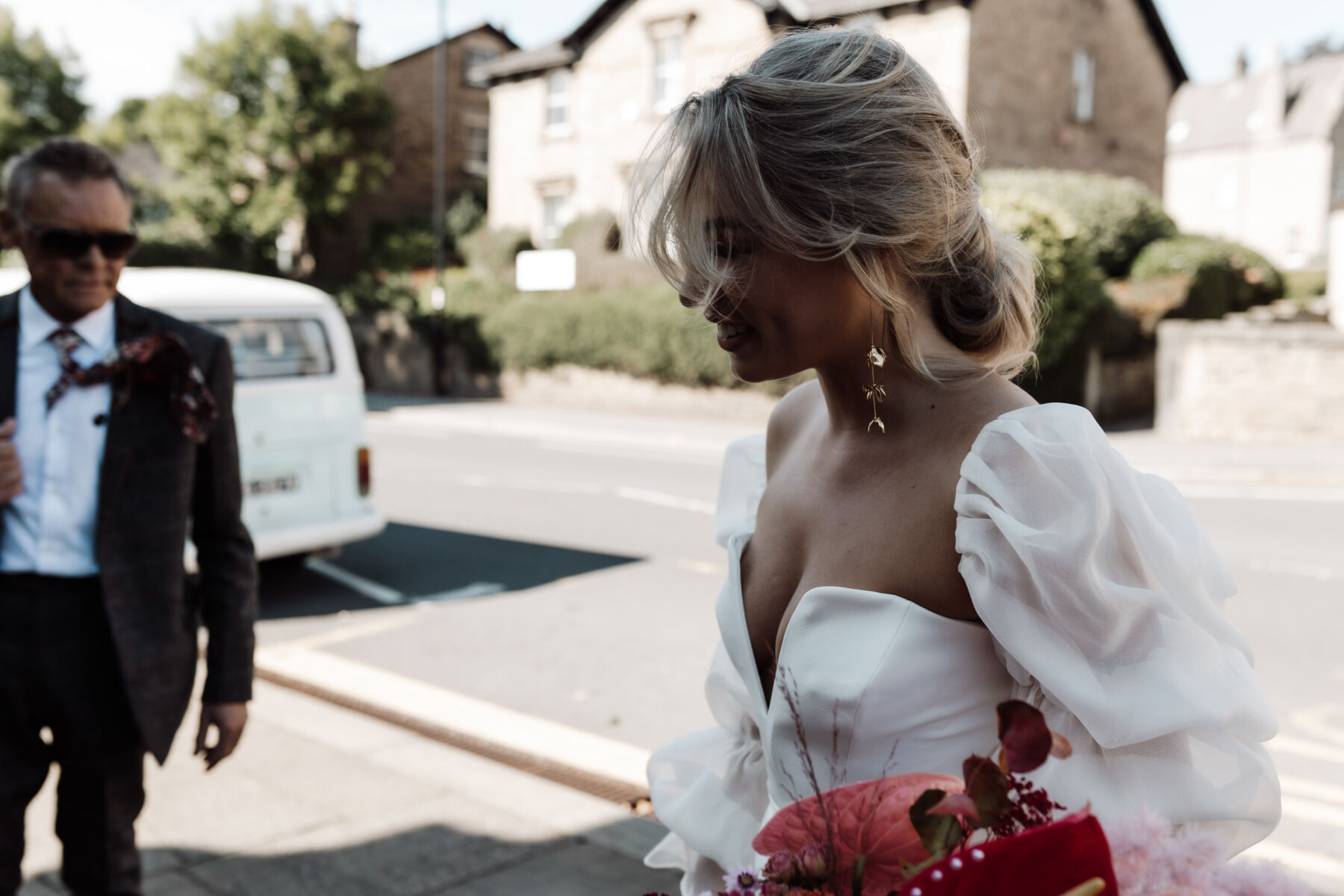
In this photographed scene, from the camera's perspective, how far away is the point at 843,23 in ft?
69.2

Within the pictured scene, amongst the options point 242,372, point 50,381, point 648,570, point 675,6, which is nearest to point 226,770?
point 50,381

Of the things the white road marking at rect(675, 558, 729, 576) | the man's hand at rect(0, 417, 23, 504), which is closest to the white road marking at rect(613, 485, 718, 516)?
the white road marking at rect(675, 558, 729, 576)

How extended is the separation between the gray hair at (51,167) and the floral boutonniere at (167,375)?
14.2 inches

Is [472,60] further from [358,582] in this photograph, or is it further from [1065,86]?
[358,582]

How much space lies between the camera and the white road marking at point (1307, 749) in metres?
4.73

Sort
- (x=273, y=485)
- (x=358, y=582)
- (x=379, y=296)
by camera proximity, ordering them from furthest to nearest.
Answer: (x=379, y=296), (x=358, y=582), (x=273, y=485)

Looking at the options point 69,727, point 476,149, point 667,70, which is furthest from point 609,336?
point 69,727

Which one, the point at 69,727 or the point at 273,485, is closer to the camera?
the point at 69,727

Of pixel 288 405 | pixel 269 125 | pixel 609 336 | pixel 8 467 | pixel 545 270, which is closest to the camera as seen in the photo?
pixel 8 467

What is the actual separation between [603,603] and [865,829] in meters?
6.48

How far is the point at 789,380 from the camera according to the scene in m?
17.7

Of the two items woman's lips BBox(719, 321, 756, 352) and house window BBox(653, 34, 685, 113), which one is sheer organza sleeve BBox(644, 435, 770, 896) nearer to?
woman's lips BBox(719, 321, 756, 352)

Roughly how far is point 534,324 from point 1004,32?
37.3 ft

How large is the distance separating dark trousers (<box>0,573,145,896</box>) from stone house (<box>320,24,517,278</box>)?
34.0 metres
